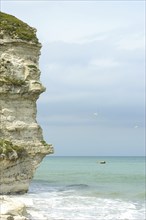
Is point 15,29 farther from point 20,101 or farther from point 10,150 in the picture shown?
point 10,150

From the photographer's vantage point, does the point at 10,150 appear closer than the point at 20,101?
Yes

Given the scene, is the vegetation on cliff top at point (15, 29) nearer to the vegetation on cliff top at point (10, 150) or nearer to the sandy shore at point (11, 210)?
the vegetation on cliff top at point (10, 150)

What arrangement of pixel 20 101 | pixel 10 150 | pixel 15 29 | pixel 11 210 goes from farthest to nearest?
pixel 15 29 < pixel 20 101 < pixel 10 150 < pixel 11 210

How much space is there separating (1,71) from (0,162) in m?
5.86

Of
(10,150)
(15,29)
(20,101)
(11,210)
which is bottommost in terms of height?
(11,210)

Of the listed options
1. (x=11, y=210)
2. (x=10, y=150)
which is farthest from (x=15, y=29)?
(x=11, y=210)

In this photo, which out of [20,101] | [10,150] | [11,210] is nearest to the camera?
[11,210]

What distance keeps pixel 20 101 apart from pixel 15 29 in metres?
4.68

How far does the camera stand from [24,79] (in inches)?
1278

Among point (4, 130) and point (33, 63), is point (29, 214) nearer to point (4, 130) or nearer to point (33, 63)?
point (4, 130)

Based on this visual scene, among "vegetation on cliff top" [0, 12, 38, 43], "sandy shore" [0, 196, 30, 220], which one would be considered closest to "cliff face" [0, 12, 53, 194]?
"vegetation on cliff top" [0, 12, 38, 43]

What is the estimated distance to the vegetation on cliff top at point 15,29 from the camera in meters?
32.5

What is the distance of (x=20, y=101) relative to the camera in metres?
32.5

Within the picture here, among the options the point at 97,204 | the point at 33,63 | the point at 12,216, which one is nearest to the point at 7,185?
the point at 97,204
